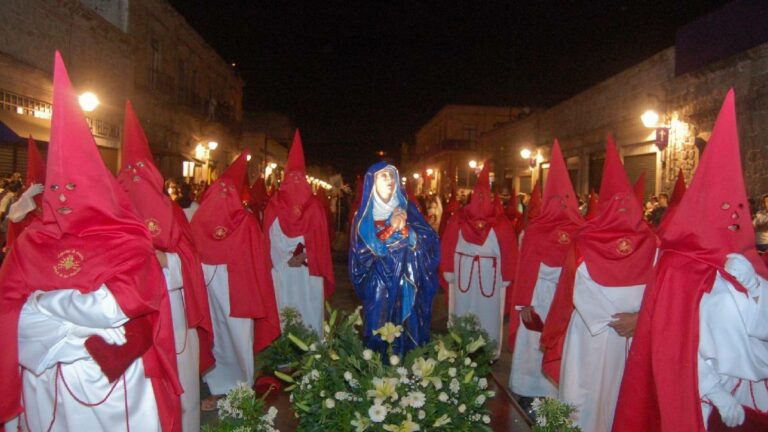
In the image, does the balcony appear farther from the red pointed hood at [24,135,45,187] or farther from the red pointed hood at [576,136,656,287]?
the red pointed hood at [576,136,656,287]

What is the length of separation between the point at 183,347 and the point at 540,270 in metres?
3.54

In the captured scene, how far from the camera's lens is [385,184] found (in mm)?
4719

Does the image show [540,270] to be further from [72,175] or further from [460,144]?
[460,144]

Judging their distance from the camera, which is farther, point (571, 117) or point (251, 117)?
point (251, 117)

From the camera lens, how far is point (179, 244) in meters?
4.61

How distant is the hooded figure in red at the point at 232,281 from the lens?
6.43 meters

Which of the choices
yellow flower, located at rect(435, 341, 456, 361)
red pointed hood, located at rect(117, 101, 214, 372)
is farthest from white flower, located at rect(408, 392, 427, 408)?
red pointed hood, located at rect(117, 101, 214, 372)

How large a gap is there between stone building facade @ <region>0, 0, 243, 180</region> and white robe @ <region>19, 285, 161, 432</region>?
1006cm

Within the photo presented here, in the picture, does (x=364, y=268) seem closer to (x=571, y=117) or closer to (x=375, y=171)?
(x=375, y=171)

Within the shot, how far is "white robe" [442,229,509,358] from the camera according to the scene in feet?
25.9

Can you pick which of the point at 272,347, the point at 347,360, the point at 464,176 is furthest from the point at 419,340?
the point at 464,176

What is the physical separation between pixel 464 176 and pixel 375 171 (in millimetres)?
51070

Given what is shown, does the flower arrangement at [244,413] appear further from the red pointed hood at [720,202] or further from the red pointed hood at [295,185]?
the red pointed hood at [295,185]

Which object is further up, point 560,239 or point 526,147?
point 526,147
